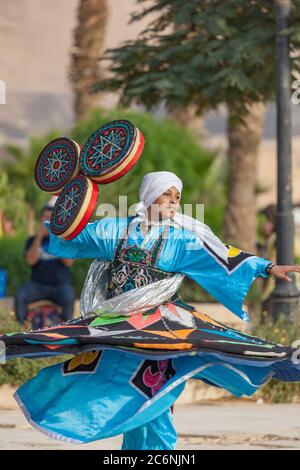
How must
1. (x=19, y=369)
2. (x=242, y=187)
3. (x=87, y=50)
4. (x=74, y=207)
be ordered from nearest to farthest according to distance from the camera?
(x=74, y=207)
(x=19, y=369)
(x=242, y=187)
(x=87, y=50)

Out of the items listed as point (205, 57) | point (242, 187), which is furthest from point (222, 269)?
point (242, 187)

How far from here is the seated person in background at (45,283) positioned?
13.8 meters

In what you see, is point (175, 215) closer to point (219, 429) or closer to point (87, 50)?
point (219, 429)

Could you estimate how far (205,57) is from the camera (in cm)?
1529

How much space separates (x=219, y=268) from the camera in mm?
7953

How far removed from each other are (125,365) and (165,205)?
98 centimetres

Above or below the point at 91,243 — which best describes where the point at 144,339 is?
below

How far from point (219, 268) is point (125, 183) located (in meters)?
11.0

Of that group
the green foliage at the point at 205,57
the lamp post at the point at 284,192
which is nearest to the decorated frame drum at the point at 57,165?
the lamp post at the point at 284,192

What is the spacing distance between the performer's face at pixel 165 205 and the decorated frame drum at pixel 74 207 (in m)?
0.35

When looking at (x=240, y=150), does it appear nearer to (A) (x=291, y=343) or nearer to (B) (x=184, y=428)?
(A) (x=291, y=343)

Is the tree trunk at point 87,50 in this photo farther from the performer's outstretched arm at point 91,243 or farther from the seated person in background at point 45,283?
the performer's outstretched arm at point 91,243

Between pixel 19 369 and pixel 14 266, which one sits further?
pixel 14 266

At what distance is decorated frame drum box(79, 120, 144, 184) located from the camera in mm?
7727
